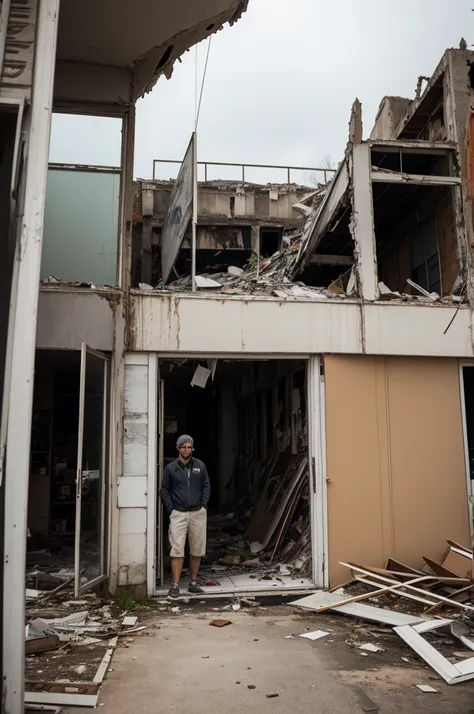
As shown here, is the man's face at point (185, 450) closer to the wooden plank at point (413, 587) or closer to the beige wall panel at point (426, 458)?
the wooden plank at point (413, 587)

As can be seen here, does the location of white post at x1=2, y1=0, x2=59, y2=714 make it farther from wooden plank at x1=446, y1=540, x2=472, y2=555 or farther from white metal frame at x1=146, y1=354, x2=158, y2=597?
wooden plank at x1=446, y1=540, x2=472, y2=555

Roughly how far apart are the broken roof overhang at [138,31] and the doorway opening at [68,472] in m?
3.27

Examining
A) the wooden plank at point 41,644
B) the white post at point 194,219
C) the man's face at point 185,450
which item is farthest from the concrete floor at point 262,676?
the white post at point 194,219

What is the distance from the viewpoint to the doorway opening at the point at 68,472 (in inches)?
237

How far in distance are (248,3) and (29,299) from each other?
13.9 ft

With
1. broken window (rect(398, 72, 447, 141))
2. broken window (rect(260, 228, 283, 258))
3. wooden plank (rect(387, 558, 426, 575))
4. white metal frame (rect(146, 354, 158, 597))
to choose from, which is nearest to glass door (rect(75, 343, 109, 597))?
white metal frame (rect(146, 354, 158, 597))

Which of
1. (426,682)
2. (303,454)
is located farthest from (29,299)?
(303,454)

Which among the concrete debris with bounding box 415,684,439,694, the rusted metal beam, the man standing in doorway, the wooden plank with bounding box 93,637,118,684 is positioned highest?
the rusted metal beam

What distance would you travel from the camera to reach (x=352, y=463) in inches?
272

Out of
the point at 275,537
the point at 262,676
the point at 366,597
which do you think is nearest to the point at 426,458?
the point at 366,597

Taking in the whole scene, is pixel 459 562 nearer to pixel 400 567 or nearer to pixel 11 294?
pixel 400 567

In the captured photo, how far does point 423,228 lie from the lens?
9461 mm

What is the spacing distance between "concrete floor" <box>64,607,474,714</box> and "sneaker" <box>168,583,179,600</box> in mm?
921

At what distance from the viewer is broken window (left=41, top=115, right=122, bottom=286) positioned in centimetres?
689
